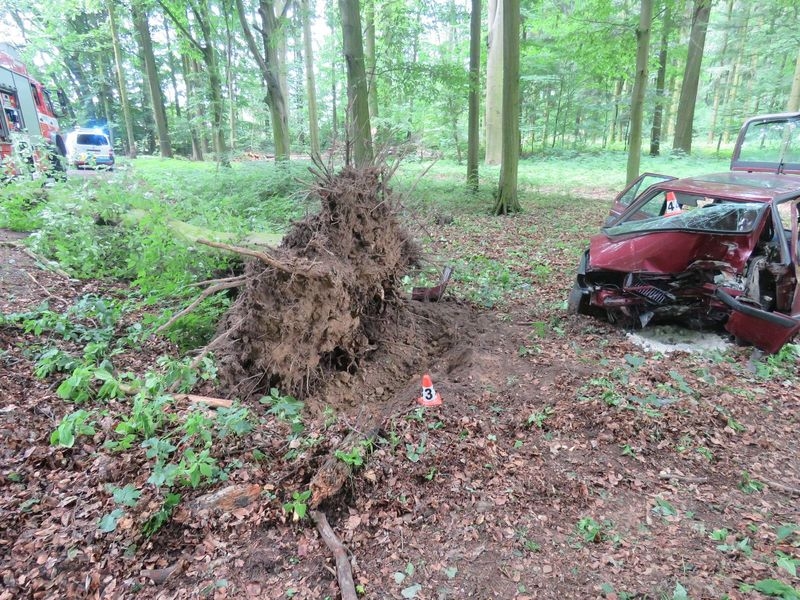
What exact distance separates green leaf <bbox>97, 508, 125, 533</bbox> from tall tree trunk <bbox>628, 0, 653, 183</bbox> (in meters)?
12.2

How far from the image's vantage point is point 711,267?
4555 mm

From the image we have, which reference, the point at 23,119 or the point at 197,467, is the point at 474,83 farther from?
the point at 23,119

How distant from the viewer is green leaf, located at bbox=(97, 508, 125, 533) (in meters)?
2.43

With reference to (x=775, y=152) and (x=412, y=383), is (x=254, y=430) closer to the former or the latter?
(x=412, y=383)

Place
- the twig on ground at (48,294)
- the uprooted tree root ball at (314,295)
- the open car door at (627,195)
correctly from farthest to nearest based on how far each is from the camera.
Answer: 1. the open car door at (627,195)
2. the twig on ground at (48,294)
3. the uprooted tree root ball at (314,295)

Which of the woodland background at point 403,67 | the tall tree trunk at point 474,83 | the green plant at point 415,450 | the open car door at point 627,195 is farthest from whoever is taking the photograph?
the woodland background at point 403,67

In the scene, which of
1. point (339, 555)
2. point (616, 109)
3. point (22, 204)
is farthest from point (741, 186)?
point (616, 109)

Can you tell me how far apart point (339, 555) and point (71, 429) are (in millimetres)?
1844

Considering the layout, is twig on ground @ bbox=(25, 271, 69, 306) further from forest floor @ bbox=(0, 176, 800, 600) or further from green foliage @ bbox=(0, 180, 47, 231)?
green foliage @ bbox=(0, 180, 47, 231)

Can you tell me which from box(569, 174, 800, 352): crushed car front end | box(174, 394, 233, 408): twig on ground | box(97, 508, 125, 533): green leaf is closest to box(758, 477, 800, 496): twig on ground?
box(569, 174, 800, 352): crushed car front end

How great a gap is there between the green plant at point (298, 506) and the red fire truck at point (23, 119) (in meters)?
9.00

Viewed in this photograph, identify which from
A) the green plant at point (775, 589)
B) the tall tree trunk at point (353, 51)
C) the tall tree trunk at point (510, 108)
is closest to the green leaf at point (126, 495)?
the green plant at point (775, 589)

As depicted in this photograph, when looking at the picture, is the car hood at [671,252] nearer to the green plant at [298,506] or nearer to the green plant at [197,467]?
the green plant at [298,506]

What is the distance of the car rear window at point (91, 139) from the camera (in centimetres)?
2050
